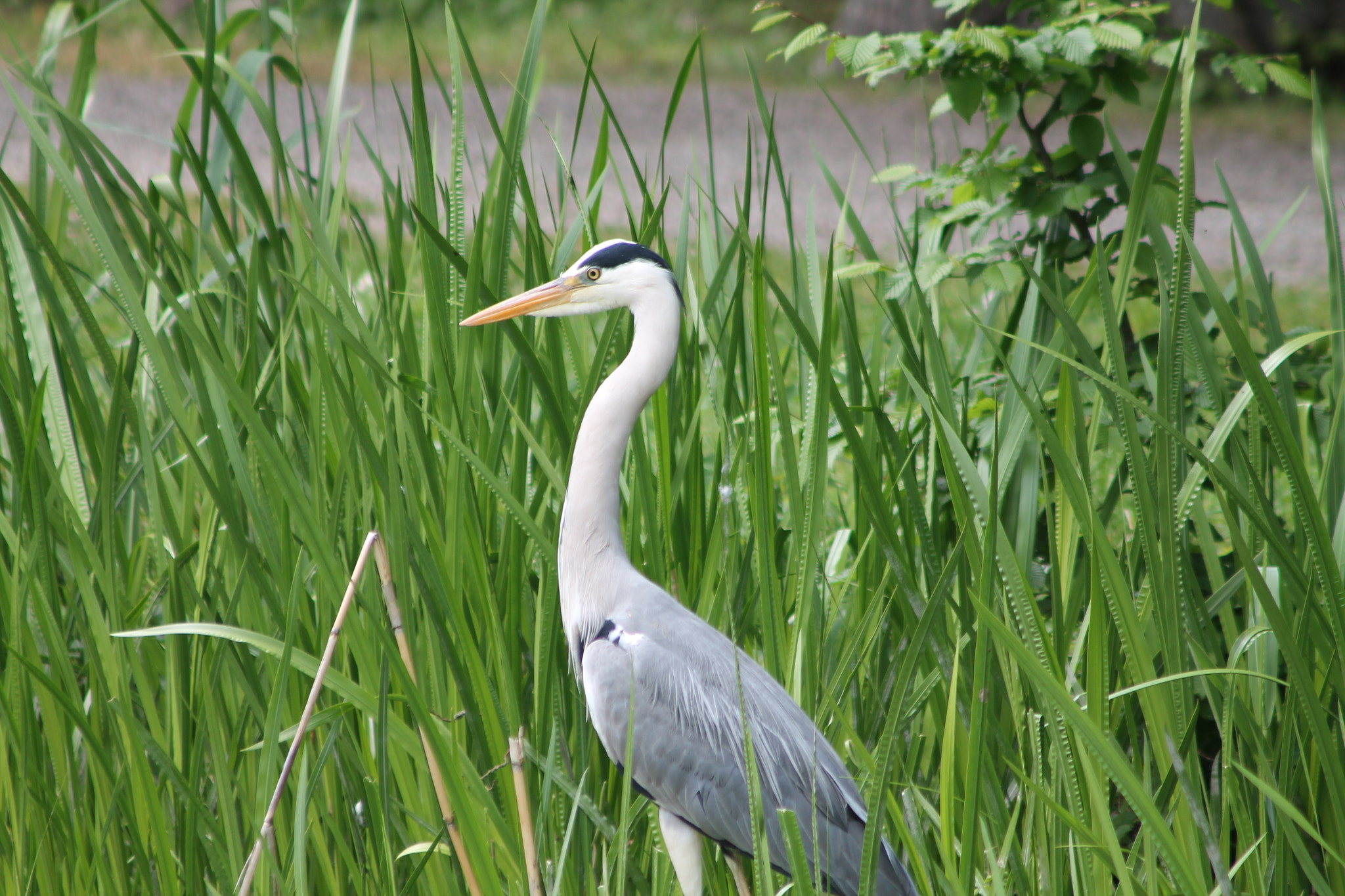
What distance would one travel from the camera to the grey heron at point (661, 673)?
1.49 metres

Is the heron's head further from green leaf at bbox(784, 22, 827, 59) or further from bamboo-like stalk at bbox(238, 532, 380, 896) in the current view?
green leaf at bbox(784, 22, 827, 59)

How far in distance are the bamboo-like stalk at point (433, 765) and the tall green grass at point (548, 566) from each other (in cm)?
2

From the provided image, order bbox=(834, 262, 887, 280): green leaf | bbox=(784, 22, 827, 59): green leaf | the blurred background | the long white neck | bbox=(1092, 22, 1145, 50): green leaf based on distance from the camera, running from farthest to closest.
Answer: the blurred background
bbox=(784, 22, 827, 59): green leaf
bbox=(834, 262, 887, 280): green leaf
bbox=(1092, 22, 1145, 50): green leaf
the long white neck

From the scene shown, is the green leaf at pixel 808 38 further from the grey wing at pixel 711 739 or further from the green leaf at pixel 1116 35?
the grey wing at pixel 711 739

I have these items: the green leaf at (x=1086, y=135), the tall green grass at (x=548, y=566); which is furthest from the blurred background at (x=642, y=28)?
the tall green grass at (x=548, y=566)

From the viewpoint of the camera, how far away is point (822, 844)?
5.01 ft

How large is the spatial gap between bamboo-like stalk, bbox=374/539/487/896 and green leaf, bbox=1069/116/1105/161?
1.32m

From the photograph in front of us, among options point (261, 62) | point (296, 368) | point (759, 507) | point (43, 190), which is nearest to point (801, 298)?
point (759, 507)

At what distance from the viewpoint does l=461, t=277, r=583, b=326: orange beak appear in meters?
1.49

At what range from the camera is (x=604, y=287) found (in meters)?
1.57

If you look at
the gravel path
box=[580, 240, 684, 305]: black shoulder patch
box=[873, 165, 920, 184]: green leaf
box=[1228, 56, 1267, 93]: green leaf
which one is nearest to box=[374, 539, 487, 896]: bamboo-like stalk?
box=[580, 240, 684, 305]: black shoulder patch

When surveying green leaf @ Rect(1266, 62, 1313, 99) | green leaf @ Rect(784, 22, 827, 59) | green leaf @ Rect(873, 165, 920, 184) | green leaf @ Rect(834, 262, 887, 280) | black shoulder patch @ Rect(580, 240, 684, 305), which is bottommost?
green leaf @ Rect(834, 262, 887, 280)

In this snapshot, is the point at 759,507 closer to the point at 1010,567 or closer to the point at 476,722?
the point at 1010,567

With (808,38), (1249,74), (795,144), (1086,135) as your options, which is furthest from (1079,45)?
(795,144)
